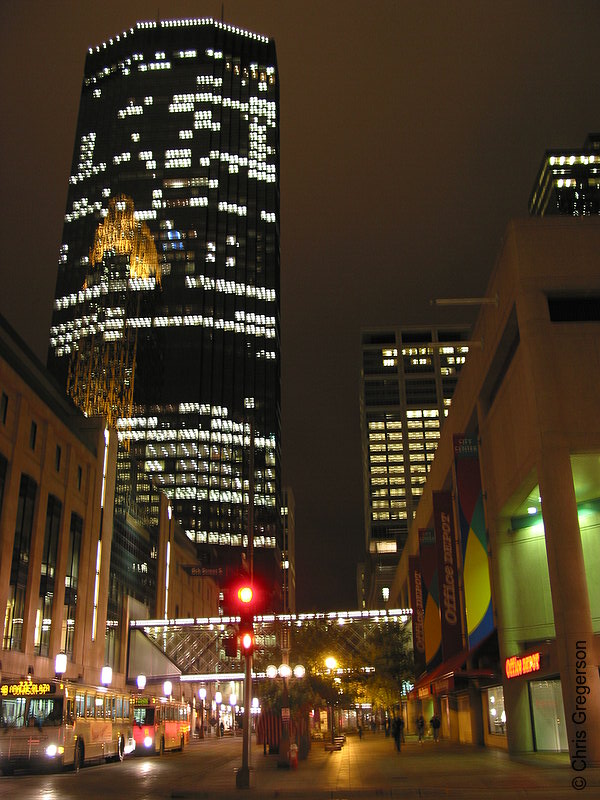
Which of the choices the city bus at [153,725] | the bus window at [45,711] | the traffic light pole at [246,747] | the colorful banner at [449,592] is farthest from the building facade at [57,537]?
the traffic light pole at [246,747]

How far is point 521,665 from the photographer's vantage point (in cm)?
3167

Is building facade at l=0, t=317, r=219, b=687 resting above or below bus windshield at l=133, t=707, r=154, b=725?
above

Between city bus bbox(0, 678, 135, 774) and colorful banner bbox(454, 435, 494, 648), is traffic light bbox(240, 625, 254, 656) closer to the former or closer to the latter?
city bus bbox(0, 678, 135, 774)

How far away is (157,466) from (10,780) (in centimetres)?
17299

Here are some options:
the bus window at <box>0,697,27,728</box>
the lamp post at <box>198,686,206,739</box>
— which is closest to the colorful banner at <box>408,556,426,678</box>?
the lamp post at <box>198,686,206,739</box>

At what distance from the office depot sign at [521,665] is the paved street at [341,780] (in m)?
3.21

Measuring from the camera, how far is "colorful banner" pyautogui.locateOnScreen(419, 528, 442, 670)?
50188mm

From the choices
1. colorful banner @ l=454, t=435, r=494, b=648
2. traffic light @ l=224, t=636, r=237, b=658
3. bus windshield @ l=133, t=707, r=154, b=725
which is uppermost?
colorful banner @ l=454, t=435, r=494, b=648

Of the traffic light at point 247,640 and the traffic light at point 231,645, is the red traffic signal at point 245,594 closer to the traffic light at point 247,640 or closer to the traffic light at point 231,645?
the traffic light at point 247,640

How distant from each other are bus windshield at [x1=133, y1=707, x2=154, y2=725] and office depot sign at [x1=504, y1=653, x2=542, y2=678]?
766 inches

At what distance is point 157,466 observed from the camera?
650 feet

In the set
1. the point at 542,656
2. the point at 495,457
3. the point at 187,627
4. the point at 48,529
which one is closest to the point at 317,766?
the point at 542,656

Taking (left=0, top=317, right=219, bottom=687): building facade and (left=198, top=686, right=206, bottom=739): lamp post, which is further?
(left=198, top=686, right=206, bottom=739): lamp post

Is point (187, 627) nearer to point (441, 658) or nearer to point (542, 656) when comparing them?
point (441, 658)
